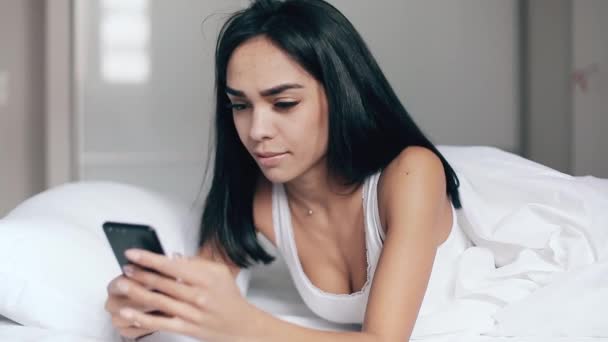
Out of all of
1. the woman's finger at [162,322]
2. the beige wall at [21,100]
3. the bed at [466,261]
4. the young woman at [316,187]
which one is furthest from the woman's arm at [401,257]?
the beige wall at [21,100]

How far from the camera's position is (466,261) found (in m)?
1.54

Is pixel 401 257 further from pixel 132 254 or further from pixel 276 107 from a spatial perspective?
pixel 132 254

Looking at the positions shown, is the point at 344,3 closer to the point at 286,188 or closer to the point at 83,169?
the point at 83,169

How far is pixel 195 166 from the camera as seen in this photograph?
2.95 meters

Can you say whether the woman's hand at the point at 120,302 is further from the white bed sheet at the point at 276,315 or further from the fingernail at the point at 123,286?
the white bed sheet at the point at 276,315

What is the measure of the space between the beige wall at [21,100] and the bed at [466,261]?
1540 millimetres

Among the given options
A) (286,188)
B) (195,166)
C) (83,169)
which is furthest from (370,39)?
(286,188)

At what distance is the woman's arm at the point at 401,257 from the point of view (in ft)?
3.54

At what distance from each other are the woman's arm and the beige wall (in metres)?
2.24

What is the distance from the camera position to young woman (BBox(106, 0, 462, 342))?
3.72 ft

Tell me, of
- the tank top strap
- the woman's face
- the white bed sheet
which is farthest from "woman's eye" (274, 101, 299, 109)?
the white bed sheet

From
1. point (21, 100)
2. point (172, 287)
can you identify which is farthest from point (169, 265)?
point (21, 100)

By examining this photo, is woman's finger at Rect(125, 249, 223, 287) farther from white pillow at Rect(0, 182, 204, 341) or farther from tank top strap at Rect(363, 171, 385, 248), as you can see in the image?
tank top strap at Rect(363, 171, 385, 248)

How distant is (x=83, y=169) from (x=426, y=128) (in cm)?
141
